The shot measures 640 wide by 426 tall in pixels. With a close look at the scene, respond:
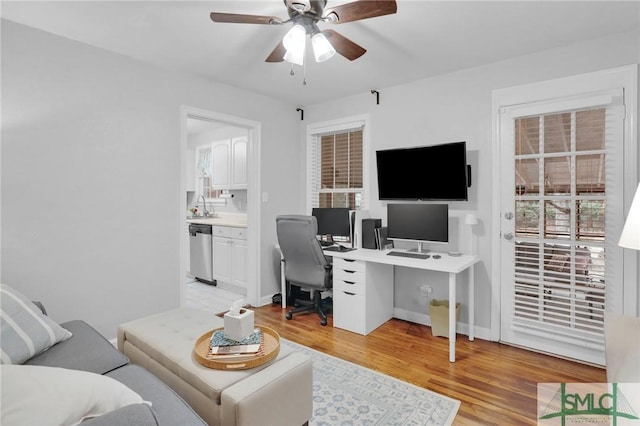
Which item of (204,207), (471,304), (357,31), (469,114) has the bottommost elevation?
(471,304)

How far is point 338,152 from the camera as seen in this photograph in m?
4.18

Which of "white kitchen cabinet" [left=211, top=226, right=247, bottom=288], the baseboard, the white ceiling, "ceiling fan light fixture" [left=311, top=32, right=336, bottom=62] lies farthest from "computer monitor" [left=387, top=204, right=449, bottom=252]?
"white kitchen cabinet" [left=211, top=226, right=247, bottom=288]

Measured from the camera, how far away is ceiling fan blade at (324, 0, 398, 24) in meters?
1.70

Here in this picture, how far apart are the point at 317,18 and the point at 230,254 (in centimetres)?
330

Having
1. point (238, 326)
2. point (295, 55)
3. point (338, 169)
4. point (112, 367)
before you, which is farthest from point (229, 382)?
point (338, 169)

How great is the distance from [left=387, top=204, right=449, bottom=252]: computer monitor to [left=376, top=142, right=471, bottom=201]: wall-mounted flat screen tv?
0.40 feet

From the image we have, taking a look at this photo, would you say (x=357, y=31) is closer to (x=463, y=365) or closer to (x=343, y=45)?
(x=343, y=45)

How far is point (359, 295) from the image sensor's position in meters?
3.18

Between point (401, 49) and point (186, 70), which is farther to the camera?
point (186, 70)

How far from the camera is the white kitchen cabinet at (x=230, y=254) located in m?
4.36

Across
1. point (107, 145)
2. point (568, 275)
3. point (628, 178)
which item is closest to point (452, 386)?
point (568, 275)

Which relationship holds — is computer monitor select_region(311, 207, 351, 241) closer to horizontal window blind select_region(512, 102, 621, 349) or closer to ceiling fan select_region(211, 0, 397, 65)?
horizontal window blind select_region(512, 102, 621, 349)

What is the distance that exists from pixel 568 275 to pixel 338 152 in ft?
8.55

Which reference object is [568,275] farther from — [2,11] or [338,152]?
[2,11]
